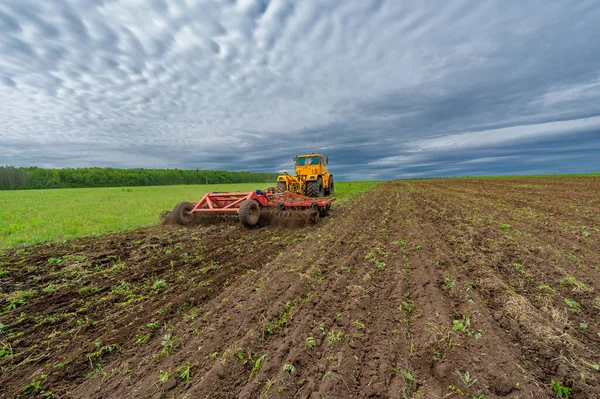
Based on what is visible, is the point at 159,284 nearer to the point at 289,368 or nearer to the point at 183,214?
the point at 289,368

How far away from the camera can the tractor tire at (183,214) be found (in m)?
9.20

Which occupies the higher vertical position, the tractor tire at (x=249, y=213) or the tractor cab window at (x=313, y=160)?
the tractor cab window at (x=313, y=160)

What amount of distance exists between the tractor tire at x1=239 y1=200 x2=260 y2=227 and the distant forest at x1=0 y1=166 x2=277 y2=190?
64.6m

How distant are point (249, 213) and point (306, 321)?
5636 millimetres

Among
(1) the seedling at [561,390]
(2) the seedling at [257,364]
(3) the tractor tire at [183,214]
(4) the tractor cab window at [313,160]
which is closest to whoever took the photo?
(1) the seedling at [561,390]

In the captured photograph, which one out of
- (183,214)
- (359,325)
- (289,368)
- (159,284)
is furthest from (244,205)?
(289,368)

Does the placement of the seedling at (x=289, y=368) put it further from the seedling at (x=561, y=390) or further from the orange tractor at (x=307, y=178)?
the orange tractor at (x=307, y=178)

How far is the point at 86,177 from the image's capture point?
67.1 meters

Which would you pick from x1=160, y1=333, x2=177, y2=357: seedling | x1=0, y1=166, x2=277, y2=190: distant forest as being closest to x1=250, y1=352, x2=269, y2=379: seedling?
x1=160, y1=333, x2=177, y2=357: seedling

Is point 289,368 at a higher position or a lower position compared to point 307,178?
lower

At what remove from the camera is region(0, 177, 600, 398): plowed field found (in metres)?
2.34

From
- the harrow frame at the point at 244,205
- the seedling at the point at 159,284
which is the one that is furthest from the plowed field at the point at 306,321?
the harrow frame at the point at 244,205

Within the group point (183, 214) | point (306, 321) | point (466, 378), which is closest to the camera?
point (466, 378)

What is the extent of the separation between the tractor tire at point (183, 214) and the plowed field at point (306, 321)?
2.76 m
